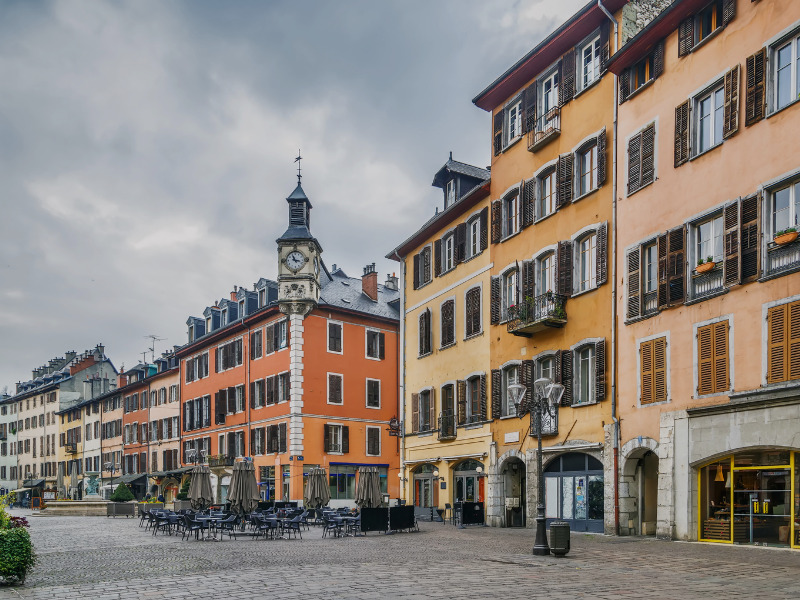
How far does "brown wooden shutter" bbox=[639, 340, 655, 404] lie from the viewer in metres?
24.5

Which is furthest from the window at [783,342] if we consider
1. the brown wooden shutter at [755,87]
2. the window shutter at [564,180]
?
the window shutter at [564,180]

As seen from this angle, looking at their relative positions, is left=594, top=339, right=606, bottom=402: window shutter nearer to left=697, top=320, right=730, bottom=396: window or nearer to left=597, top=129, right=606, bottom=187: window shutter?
left=697, top=320, right=730, bottom=396: window

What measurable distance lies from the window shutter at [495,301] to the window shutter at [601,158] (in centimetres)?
686

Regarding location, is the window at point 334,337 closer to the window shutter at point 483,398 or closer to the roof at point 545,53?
the window shutter at point 483,398

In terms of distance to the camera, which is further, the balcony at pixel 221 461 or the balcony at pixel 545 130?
the balcony at pixel 221 461

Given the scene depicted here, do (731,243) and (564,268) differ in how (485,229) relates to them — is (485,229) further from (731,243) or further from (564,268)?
(731,243)

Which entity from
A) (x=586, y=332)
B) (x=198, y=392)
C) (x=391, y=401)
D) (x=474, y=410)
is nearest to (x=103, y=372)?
(x=198, y=392)

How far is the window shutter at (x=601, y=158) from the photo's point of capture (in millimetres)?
27609

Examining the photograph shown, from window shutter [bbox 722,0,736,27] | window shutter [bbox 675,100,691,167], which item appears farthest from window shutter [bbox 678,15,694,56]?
window shutter [bbox 675,100,691,167]

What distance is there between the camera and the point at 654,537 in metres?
24.9

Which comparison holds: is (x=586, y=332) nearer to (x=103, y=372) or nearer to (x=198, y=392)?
(x=198, y=392)

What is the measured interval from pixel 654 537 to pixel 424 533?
24.8 ft

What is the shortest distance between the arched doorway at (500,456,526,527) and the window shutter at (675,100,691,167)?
1286cm

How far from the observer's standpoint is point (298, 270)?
50781 mm
